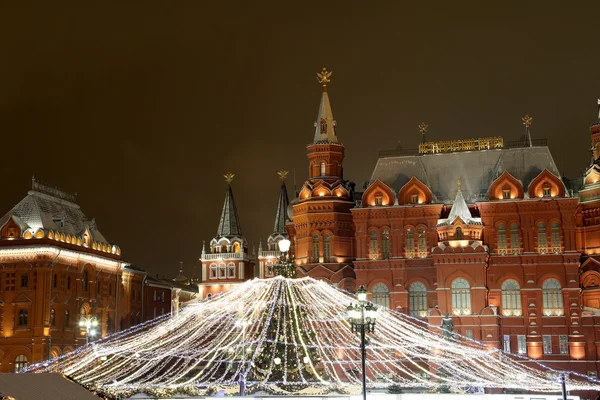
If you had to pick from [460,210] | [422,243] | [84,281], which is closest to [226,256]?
[84,281]

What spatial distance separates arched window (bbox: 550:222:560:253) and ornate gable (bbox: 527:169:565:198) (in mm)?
2334

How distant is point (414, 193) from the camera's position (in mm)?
62500

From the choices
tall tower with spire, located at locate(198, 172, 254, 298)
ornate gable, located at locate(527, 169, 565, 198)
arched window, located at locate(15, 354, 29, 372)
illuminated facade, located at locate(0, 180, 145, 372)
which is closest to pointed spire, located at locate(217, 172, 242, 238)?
tall tower with spire, located at locate(198, 172, 254, 298)

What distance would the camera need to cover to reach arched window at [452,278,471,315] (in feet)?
186

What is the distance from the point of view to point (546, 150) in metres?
62.5

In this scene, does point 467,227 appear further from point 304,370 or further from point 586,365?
point 304,370

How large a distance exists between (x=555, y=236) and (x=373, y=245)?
13.7 m

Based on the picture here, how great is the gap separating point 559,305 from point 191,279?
72.6 meters

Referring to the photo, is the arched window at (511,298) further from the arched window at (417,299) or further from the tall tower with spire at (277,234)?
the tall tower with spire at (277,234)

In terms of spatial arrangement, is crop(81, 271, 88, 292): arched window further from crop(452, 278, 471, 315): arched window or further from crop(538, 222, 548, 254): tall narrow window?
crop(538, 222, 548, 254): tall narrow window

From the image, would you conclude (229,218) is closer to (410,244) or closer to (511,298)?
(410,244)

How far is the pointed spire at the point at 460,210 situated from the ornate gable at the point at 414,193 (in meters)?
3.72

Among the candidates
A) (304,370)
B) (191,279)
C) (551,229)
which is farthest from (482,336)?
(191,279)

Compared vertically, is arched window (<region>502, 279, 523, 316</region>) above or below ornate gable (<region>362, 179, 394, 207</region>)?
below
